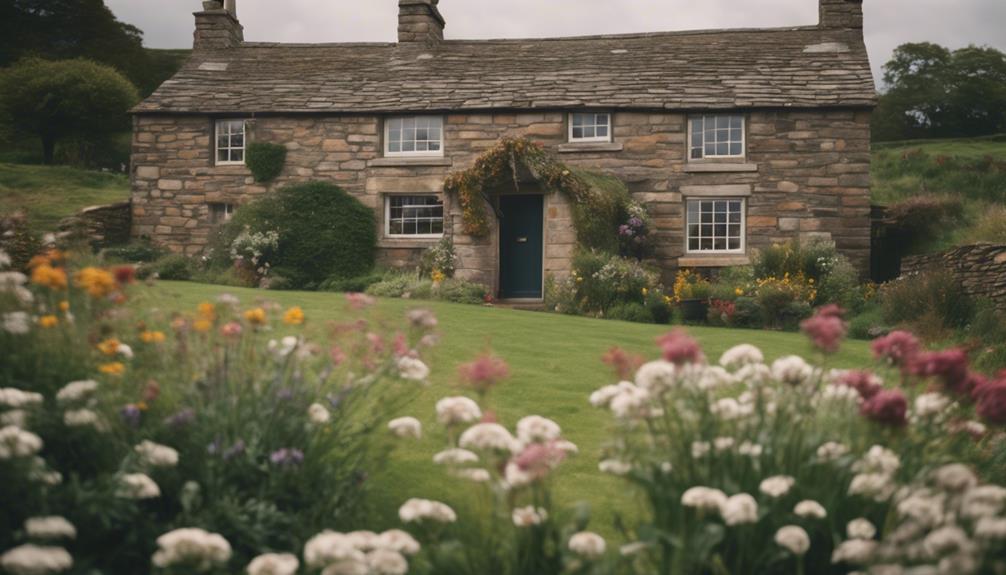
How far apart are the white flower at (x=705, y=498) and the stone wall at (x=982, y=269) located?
11.2 metres

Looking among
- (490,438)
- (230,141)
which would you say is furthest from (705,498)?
(230,141)

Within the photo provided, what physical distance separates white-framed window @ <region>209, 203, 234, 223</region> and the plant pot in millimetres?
12020

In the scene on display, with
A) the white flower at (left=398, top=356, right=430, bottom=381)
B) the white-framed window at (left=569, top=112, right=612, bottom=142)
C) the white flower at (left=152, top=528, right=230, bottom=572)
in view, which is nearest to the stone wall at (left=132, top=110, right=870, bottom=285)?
the white-framed window at (left=569, top=112, right=612, bottom=142)

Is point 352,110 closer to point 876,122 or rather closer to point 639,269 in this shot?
point 639,269

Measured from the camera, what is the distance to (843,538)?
398 cm

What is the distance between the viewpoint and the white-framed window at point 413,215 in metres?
21.4

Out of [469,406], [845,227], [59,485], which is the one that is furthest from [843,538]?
[845,227]

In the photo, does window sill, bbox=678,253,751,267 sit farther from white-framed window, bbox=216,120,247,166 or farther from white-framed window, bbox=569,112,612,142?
white-framed window, bbox=216,120,247,166

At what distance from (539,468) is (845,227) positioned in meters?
17.8

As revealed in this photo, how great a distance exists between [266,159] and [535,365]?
1447 cm

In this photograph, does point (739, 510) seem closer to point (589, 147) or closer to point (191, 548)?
point (191, 548)

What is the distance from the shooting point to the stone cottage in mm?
19547

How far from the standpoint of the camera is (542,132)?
20.6 m

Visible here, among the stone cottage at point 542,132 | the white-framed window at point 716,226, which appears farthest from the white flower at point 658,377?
the white-framed window at point 716,226
